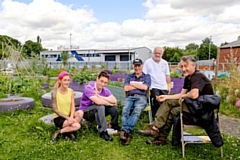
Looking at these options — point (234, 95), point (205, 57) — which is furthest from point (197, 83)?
point (205, 57)

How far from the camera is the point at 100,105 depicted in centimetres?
373

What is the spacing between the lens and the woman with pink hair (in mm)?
3551

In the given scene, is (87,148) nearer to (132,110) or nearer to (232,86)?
(132,110)

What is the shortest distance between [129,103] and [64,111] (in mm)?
1057

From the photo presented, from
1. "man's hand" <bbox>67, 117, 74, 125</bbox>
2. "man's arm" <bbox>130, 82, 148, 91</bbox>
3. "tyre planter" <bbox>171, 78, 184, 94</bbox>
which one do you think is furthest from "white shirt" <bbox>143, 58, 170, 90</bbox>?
"tyre planter" <bbox>171, 78, 184, 94</bbox>

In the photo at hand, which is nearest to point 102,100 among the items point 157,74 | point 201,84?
point 157,74

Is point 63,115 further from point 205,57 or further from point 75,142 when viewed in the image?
point 205,57

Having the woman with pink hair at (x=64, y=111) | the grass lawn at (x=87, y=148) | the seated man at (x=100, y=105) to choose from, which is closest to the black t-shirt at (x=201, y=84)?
the grass lawn at (x=87, y=148)

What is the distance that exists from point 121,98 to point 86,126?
5.44 ft

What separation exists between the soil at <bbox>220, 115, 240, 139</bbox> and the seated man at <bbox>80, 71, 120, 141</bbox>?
1.95m

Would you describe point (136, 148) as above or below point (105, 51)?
below

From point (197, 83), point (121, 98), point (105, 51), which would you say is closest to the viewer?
point (197, 83)

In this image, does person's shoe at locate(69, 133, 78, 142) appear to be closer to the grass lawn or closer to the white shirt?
the grass lawn

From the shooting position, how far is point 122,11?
9.25 m
